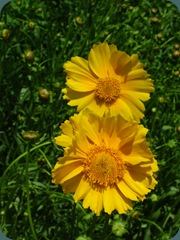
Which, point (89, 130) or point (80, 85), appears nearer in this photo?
point (89, 130)

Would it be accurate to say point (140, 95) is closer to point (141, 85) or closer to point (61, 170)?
point (141, 85)

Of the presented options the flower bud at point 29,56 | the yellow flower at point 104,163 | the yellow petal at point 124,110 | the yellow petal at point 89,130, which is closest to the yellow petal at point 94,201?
the yellow flower at point 104,163

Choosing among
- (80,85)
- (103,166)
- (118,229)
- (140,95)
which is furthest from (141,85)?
(118,229)

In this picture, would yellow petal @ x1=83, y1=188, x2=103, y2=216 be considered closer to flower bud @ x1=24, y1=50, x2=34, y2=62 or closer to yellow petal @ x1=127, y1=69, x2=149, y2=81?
yellow petal @ x1=127, y1=69, x2=149, y2=81

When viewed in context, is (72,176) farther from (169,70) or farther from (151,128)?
(169,70)

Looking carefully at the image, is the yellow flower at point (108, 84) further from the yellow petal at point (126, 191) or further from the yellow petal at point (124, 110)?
the yellow petal at point (126, 191)

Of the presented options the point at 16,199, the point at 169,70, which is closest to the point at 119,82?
the point at 16,199
